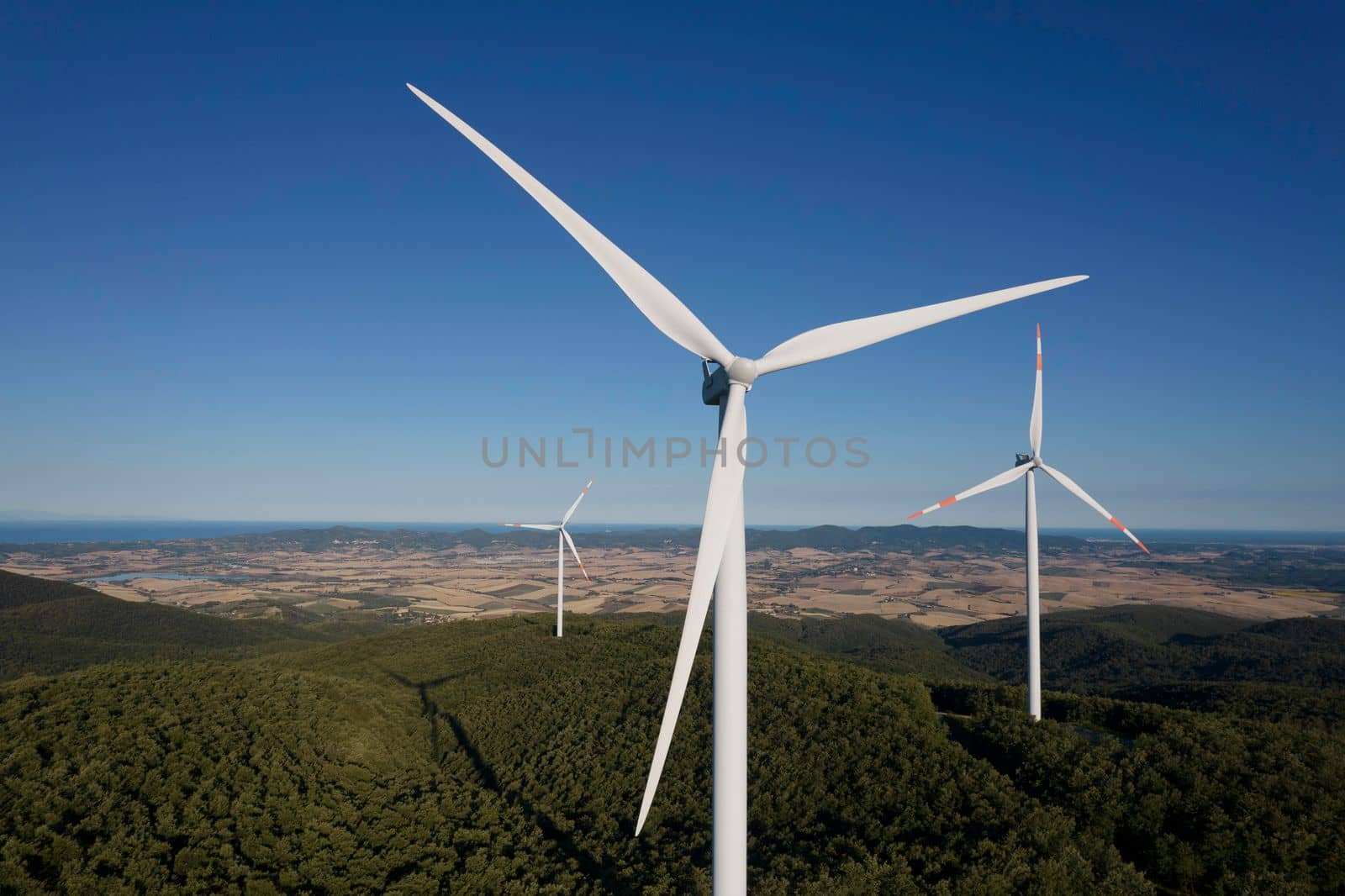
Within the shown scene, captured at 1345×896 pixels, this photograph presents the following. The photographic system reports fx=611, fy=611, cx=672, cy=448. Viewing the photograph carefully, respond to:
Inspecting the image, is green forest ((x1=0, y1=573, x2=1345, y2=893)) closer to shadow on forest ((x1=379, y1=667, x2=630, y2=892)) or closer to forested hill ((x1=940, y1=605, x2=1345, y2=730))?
shadow on forest ((x1=379, y1=667, x2=630, y2=892))

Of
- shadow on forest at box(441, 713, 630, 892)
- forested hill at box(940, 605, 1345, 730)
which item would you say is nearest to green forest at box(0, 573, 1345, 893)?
shadow on forest at box(441, 713, 630, 892)

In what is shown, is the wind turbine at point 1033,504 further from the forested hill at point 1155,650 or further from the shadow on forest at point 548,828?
the forested hill at point 1155,650

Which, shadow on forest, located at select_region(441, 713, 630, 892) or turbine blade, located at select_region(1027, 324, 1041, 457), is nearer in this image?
shadow on forest, located at select_region(441, 713, 630, 892)

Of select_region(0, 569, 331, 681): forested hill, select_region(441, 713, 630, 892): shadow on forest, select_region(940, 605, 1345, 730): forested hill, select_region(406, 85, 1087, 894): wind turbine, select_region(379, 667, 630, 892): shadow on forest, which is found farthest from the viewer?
select_region(940, 605, 1345, 730): forested hill

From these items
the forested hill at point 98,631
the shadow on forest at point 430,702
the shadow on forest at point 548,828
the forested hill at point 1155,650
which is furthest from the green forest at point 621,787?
the forested hill at point 98,631

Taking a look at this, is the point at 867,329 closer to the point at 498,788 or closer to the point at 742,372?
the point at 742,372

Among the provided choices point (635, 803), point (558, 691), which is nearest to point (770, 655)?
point (558, 691)

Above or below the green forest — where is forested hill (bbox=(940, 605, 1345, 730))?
below
